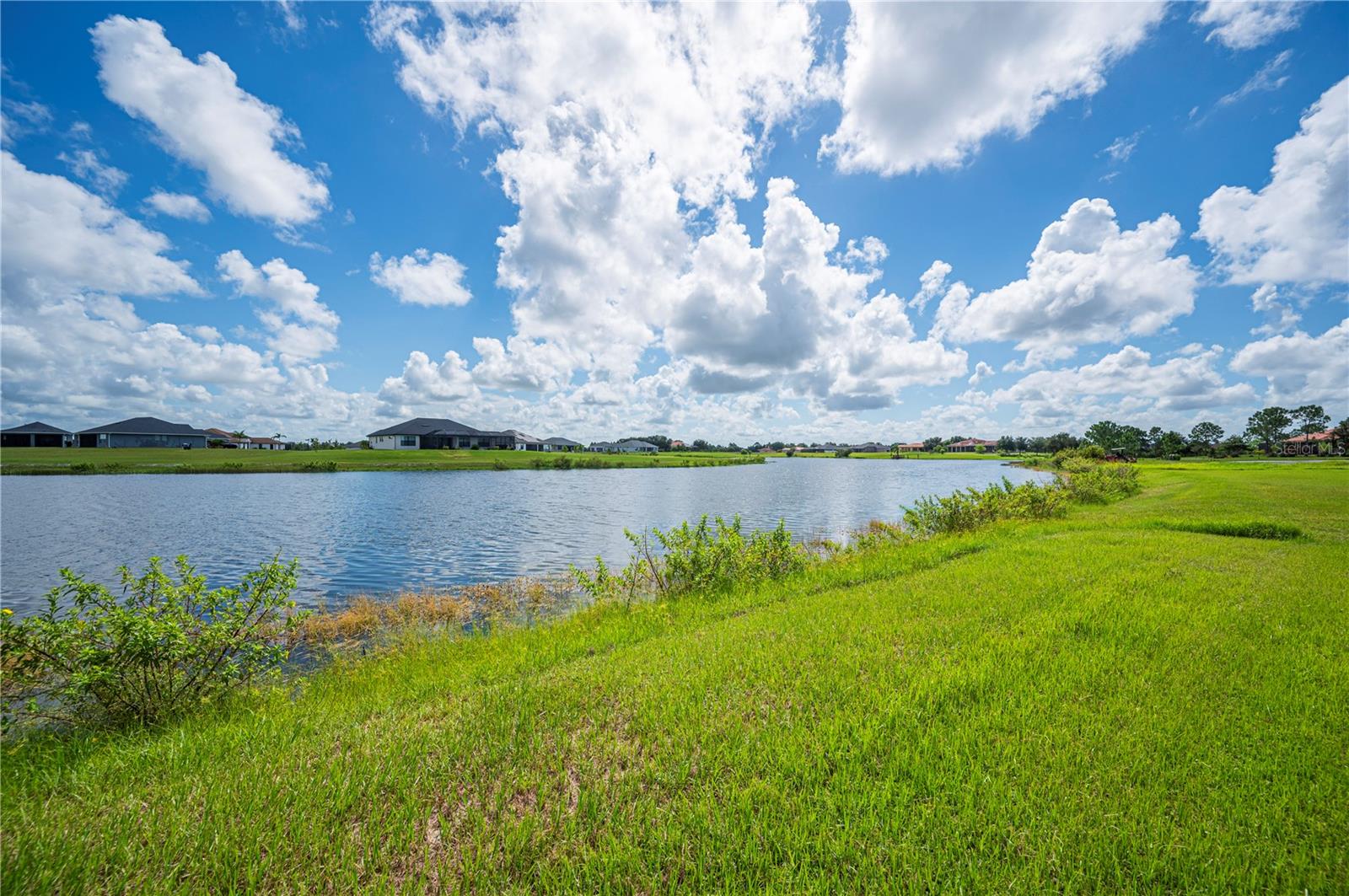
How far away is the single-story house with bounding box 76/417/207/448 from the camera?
84.9 meters

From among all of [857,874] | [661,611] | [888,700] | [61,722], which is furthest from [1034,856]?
[61,722]

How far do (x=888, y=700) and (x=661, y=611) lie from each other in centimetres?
471

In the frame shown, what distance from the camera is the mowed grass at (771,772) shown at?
267 centimetres

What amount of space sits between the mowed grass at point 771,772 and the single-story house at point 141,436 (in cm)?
12053

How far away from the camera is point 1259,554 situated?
999 centimetres

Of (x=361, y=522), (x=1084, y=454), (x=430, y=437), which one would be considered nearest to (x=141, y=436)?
(x=430, y=437)

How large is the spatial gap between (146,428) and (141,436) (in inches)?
121

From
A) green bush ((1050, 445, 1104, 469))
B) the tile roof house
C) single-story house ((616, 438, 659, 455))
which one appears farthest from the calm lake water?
the tile roof house

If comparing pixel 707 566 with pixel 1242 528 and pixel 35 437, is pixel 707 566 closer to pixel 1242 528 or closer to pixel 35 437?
pixel 1242 528

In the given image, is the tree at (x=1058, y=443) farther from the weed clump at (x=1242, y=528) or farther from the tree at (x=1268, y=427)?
the weed clump at (x=1242, y=528)

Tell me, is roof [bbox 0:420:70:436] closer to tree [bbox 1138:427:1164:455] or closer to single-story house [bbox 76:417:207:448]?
single-story house [bbox 76:417:207:448]

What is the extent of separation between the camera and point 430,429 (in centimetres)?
10988

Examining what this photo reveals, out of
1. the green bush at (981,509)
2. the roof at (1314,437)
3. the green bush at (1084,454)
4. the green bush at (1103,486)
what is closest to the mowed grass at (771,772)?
the green bush at (981,509)

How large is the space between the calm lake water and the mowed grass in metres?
10.4
